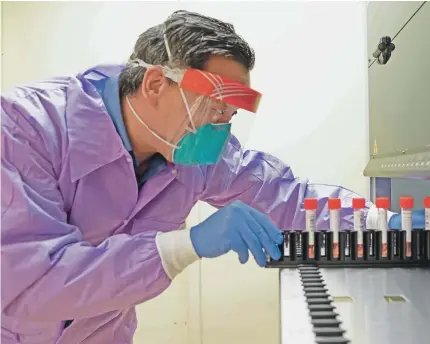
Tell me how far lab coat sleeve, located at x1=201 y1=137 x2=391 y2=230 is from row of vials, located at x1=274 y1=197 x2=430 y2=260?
0.17 m

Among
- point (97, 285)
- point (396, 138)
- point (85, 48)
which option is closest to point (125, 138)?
point (97, 285)

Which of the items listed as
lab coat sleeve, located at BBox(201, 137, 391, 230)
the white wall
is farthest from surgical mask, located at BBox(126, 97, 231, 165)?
the white wall

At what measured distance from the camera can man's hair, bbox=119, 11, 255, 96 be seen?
1.17 m

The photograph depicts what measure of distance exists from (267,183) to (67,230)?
680 mm

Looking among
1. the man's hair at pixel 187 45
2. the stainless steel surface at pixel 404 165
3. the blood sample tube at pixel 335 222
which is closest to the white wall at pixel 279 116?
the stainless steel surface at pixel 404 165

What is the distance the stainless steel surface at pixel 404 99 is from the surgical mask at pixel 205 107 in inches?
16.1

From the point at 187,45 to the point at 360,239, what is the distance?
26.4 inches

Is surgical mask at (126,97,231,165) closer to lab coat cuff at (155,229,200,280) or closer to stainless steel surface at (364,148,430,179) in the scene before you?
lab coat cuff at (155,229,200,280)

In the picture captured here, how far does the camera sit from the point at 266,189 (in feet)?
5.08

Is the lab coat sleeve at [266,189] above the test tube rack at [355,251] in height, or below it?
above

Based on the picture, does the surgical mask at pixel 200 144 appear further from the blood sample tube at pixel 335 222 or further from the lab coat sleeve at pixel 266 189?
Answer: the blood sample tube at pixel 335 222

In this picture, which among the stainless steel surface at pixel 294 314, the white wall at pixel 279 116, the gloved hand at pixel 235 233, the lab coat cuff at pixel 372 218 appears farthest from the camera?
the white wall at pixel 279 116

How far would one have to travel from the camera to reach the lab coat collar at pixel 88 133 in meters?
1.15

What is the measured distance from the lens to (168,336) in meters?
2.47
